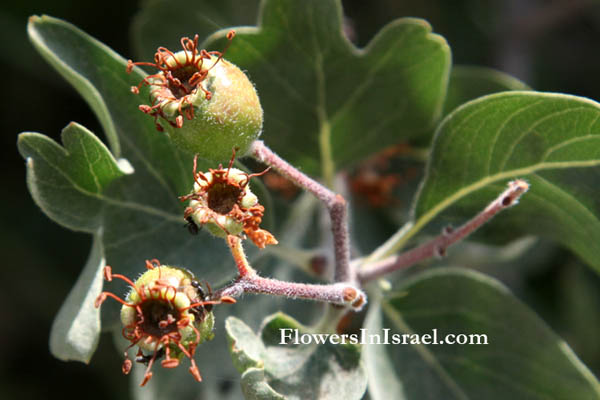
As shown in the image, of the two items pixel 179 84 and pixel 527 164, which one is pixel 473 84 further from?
pixel 179 84

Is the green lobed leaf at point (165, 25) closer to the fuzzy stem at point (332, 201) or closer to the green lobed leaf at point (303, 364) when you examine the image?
the fuzzy stem at point (332, 201)

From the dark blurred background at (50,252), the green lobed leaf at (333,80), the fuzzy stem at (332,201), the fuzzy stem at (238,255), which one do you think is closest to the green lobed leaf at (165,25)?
the green lobed leaf at (333,80)

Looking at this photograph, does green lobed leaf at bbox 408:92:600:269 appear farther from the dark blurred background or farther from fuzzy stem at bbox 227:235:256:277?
the dark blurred background

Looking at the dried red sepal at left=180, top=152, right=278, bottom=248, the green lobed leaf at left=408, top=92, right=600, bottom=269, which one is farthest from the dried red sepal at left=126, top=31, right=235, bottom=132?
the green lobed leaf at left=408, top=92, right=600, bottom=269

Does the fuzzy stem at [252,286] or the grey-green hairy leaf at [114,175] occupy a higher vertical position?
the grey-green hairy leaf at [114,175]

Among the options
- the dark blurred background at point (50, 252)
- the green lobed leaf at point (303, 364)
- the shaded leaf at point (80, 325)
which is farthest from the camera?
the dark blurred background at point (50, 252)

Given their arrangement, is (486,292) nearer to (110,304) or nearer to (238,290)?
(238,290)

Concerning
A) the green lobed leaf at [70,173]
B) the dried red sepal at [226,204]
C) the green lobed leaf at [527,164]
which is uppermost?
Result: the green lobed leaf at [527,164]
